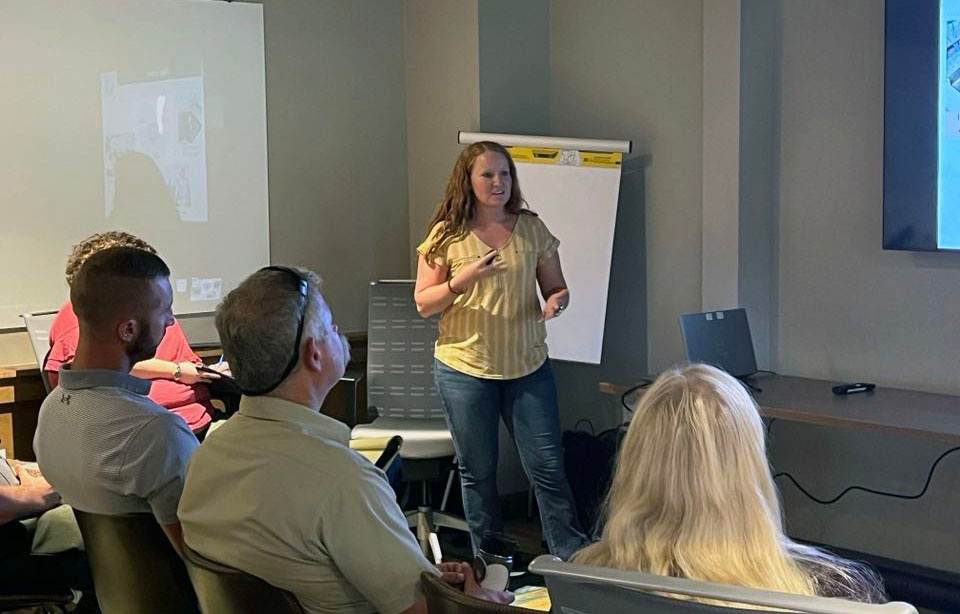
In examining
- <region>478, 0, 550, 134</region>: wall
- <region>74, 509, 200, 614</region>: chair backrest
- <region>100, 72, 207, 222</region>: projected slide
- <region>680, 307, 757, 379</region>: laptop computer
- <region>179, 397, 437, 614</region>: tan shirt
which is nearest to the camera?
<region>179, 397, 437, 614</region>: tan shirt

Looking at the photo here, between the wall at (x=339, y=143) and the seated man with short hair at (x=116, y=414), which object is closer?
the seated man with short hair at (x=116, y=414)

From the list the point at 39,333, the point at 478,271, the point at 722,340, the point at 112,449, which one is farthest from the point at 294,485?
the point at 39,333

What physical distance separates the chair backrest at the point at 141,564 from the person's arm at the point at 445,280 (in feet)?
5.67

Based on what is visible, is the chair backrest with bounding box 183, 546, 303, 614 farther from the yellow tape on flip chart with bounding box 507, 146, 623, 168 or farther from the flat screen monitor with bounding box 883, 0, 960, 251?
the yellow tape on flip chart with bounding box 507, 146, 623, 168

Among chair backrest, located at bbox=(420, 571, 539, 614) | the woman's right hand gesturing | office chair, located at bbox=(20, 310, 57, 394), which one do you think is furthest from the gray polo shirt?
office chair, located at bbox=(20, 310, 57, 394)

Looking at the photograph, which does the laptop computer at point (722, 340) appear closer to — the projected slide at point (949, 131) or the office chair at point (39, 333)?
the projected slide at point (949, 131)

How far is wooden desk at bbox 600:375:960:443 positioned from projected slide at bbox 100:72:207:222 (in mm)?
1984

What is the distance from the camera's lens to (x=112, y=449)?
2266mm

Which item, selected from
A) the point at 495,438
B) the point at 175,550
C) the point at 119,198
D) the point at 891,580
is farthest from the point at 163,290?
the point at 891,580

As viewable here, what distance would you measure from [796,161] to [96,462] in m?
2.89

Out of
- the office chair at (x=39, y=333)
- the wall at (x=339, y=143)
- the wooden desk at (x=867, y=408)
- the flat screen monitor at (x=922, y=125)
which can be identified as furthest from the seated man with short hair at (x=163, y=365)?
the flat screen monitor at (x=922, y=125)

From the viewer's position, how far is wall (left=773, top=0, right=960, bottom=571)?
3844mm

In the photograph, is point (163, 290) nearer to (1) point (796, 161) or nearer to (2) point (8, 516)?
(2) point (8, 516)

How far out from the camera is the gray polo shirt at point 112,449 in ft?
7.34
